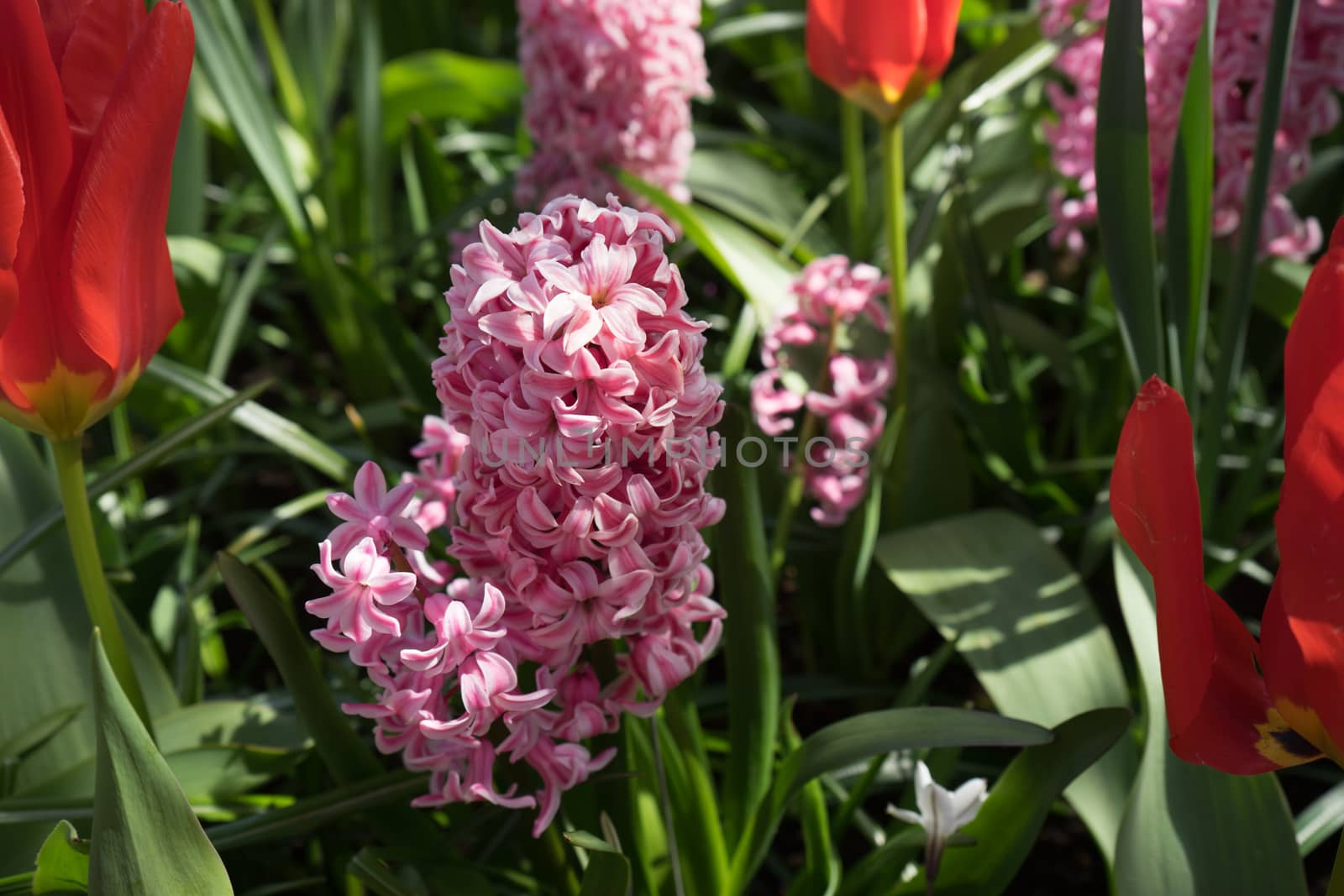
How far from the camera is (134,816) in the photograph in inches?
25.0

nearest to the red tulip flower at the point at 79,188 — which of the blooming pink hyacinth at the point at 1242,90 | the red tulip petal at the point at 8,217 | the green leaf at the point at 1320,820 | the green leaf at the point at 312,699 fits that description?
the red tulip petal at the point at 8,217

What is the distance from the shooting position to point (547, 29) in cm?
136

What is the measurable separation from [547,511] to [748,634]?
0.30 meters

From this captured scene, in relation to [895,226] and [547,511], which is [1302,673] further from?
[895,226]

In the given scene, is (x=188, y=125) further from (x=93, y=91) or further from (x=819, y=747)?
(x=819, y=747)

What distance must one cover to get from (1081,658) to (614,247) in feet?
2.08

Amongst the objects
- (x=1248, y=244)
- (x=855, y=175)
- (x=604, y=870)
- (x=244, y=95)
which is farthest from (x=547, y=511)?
(x=244, y=95)

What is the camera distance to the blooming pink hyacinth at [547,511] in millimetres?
632

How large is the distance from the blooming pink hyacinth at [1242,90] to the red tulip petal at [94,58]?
0.87m

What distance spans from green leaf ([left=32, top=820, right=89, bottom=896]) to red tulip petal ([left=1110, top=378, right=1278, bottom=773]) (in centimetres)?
Answer: 60

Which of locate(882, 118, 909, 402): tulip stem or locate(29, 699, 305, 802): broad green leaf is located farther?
locate(882, 118, 909, 402): tulip stem

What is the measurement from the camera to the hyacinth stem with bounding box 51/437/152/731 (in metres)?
0.77

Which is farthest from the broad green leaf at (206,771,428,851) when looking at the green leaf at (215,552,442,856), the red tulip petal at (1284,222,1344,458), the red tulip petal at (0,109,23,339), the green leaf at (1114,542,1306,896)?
the red tulip petal at (1284,222,1344,458)

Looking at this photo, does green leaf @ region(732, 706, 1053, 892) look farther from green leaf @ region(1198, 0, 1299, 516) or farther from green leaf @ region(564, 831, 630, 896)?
green leaf @ region(1198, 0, 1299, 516)
